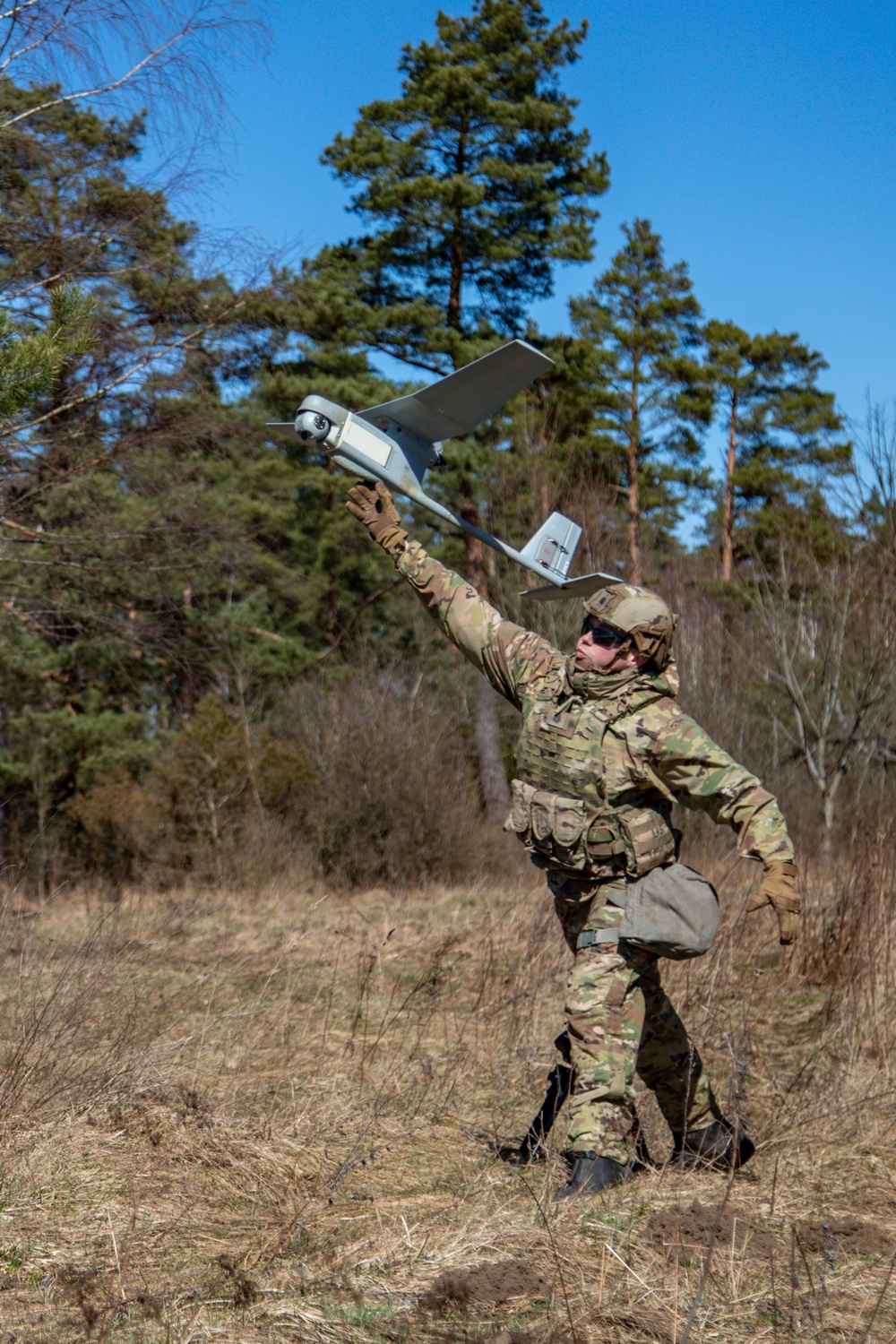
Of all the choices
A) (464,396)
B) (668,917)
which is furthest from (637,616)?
(464,396)

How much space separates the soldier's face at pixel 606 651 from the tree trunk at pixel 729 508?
24.4m

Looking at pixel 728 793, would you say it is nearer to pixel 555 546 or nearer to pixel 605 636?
pixel 605 636

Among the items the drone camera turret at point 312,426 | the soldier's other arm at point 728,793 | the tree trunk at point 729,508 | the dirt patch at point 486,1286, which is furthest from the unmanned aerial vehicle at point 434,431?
the tree trunk at point 729,508

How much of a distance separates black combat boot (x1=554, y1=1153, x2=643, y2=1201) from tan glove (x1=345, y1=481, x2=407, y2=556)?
2.19 m

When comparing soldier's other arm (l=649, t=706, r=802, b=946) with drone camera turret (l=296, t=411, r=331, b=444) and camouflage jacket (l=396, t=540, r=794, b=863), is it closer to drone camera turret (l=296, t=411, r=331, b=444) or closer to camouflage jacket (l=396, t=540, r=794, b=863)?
camouflage jacket (l=396, t=540, r=794, b=863)

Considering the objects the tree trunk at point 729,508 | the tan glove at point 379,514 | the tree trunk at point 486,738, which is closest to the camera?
the tan glove at point 379,514

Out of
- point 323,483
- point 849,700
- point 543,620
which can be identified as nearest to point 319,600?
point 323,483

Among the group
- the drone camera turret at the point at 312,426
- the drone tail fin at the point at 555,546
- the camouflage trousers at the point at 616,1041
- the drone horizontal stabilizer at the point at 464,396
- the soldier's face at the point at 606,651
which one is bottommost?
the camouflage trousers at the point at 616,1041

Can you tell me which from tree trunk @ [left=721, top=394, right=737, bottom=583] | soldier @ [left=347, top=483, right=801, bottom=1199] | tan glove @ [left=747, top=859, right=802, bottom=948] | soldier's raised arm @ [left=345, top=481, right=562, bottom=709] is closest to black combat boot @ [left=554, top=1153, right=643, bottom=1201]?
soldier @ [left=347, top=483, right=801, bottom=1199]

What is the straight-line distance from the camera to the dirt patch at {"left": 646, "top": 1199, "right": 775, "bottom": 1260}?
10.7ft

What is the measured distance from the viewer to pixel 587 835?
4062 mm

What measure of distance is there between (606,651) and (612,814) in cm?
54

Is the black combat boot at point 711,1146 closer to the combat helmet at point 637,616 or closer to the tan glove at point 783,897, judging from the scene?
the tan glove at point 783,897

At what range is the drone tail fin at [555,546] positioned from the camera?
18.5ft
